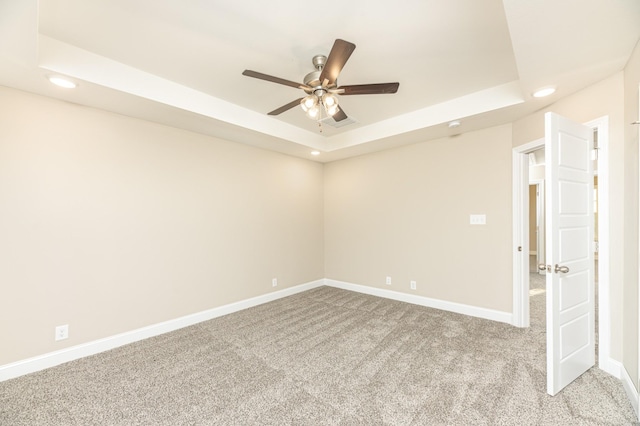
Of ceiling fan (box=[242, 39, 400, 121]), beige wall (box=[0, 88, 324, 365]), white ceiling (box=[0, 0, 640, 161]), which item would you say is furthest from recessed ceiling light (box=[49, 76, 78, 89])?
ceiling fan (box=[242, 39, 400, 121])

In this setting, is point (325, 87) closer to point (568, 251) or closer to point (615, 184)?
point (568, 251)

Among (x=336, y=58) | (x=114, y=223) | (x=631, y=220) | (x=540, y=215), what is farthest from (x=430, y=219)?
(x=540, y=215)

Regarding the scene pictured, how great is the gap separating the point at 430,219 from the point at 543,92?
2.00 m

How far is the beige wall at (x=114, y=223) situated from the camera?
7.82ft

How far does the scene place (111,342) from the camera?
111 inches

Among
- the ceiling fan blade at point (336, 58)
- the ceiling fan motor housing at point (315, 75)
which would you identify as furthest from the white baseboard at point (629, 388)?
the ceiling fan motor housing at point (315, 75)

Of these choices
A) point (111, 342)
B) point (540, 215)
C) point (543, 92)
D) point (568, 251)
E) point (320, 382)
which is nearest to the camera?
point (568, 251)

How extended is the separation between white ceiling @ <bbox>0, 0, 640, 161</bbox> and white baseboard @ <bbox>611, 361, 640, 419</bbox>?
→ 2311 millimetres

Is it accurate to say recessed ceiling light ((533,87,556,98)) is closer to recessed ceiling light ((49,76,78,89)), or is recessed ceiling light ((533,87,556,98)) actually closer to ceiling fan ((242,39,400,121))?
ceiling fan ((242,39,400,121))

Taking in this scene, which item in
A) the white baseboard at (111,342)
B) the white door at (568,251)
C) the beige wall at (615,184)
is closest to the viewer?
the white door at (568,251)

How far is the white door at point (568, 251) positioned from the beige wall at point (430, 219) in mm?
1065

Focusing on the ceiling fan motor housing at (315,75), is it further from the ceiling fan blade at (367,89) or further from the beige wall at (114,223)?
the beige wall at (114,223)

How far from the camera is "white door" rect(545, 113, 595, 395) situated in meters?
1.98

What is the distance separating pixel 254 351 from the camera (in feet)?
8.95
